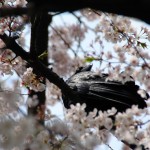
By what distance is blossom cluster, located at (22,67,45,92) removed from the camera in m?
3.51

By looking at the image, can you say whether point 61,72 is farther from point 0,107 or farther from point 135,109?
point 135,109

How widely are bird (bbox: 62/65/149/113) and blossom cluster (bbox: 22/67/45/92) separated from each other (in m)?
0.40

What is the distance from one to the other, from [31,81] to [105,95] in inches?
32.1

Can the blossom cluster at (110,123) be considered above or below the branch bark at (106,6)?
below

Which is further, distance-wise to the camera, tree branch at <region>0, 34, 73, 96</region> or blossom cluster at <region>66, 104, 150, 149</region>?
tree branch at <region>0, 34, 73, 96</region>

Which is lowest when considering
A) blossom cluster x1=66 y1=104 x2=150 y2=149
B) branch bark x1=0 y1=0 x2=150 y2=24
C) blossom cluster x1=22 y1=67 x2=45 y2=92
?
blossom cluster x1=66 y1=104 x2=150 y2=149

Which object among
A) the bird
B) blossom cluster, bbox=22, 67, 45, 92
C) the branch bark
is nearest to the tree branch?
the bird

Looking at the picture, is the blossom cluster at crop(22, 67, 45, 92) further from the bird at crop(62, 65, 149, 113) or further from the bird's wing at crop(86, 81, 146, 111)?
the bird's wing at crop(86, 81, 146, 111)

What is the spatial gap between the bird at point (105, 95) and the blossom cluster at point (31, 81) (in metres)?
0.40

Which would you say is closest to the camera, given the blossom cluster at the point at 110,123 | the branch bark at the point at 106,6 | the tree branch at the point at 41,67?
the branch bark at the point at 106,6

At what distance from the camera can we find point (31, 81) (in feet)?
11.7

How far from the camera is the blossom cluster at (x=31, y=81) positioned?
351cm

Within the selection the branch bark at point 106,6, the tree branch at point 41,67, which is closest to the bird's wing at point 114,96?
the tree branch at point 41,67

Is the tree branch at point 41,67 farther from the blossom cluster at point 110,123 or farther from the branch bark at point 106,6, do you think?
the branch bark at point 106,6
